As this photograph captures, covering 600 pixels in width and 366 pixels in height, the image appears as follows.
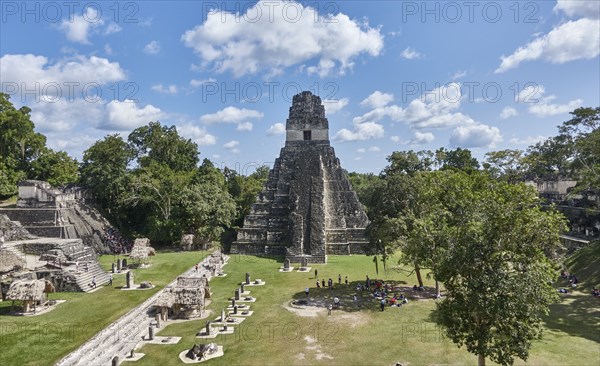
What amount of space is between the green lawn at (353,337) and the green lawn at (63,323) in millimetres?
3702

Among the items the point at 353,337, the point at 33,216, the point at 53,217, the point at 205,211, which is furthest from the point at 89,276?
the point at 353,337

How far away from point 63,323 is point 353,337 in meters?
15.0

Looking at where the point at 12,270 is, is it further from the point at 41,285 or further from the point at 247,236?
the point at 247,236

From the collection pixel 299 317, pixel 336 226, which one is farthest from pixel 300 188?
pixel 299 317

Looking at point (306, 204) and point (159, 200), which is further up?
point (159, 200)

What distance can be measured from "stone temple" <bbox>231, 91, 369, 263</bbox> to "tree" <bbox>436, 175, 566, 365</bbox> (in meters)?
22.3

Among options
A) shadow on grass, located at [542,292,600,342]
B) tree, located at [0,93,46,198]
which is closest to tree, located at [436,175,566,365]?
shadow on grass, located at [542,292,600,342]

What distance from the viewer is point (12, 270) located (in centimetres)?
2467

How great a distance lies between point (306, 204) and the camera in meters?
39.9

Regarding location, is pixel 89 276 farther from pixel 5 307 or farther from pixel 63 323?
pixel 63 323

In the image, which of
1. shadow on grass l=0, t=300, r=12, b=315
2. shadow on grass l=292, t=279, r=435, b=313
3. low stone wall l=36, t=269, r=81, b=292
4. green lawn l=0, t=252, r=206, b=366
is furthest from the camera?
low stone wall l=36, t=269, r=81, b=292

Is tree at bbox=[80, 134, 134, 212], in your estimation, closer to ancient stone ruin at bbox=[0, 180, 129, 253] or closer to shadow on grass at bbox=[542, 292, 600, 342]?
ancient stone ruin at bbox=[0, 180, 129, 253]

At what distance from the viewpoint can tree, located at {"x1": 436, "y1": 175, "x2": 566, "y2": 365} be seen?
12031 mm

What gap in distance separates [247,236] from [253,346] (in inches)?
894
